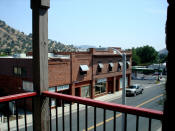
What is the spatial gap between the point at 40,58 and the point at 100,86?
81.1 feet

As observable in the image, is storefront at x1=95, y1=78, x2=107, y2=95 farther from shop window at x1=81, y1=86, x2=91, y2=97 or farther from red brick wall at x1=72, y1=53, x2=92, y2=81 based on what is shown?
red brick wall at x1=72, y1=53, x2=92, y2=81

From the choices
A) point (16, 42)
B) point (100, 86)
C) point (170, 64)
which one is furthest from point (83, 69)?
point (16, 42)

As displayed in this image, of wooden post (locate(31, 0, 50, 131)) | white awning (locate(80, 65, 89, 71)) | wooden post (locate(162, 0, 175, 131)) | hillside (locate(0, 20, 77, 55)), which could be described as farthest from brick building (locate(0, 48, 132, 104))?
hillside (locate(0, 20, 77, 55))

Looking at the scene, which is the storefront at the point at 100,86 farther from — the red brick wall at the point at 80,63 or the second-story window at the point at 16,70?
the second-story window at the point at 16,70

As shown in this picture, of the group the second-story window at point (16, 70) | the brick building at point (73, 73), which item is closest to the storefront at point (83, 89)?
the brick building at point (73, 73)

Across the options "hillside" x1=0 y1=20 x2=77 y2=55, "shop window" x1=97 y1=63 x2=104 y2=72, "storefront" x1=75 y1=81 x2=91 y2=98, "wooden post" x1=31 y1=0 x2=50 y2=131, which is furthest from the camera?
"hillside" x1=0 y1=20 x2=77 y2=55

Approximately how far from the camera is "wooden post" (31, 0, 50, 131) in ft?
10.2

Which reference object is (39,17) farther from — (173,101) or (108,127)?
(108,127)

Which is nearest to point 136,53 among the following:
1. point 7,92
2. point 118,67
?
point 118,67

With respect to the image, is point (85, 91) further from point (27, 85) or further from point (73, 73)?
point (27, 85)

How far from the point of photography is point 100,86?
27453 millimetres

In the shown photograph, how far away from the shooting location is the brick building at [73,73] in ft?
64.5

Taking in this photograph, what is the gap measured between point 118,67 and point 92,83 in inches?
291

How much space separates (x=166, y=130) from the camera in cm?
135
